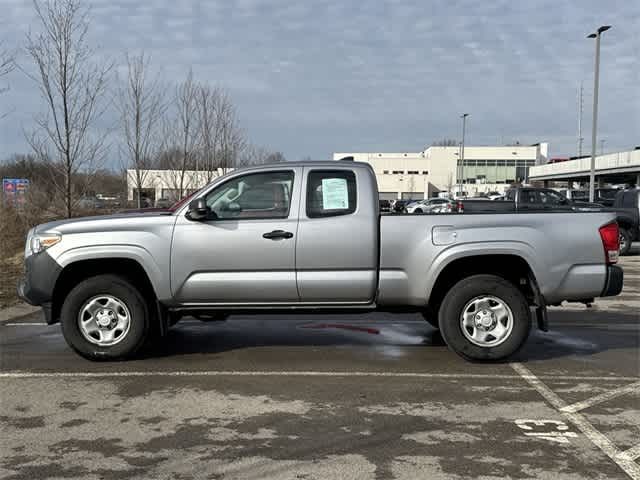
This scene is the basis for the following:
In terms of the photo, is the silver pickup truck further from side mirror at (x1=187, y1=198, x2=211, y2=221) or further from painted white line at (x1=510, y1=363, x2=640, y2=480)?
painted white line at (x1=510, y1=363, x2=640, y2=480)

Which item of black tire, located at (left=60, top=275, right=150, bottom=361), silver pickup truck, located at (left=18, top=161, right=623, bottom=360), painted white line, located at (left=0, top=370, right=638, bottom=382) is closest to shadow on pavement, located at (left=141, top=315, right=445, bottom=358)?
black tire, located at (left=60, top=275, right=150, bottom=361)

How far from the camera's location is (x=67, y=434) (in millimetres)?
4309

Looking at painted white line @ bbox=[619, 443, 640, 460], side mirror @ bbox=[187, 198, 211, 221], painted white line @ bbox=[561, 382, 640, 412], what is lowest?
painted white line @ bbox=[619, 443, 640, 460]

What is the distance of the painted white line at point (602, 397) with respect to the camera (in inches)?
192

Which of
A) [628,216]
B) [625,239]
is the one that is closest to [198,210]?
[628,216]

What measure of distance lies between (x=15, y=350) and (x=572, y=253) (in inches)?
239

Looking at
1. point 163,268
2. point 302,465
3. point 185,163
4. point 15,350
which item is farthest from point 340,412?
point 185,163

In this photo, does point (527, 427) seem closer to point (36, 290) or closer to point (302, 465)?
point (302, 465)

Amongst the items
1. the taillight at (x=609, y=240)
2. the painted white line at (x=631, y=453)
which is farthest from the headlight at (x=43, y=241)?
the taillight at (x=609, y=240)

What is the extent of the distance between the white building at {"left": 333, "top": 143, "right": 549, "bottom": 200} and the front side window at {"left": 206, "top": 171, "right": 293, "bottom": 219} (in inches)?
3340

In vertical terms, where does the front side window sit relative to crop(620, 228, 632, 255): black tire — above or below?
above

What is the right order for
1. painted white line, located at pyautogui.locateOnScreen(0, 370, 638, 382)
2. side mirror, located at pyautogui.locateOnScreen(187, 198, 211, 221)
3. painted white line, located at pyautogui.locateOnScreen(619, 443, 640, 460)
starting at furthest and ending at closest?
1. side mirror, located at pyautogui.locateOnScreen(187, 198, 211, 221)
2. painted white line, located at pyautogui.locateOnScreen(0, 370, 638, 382)
3. painted white line, located at pyautogui.locateOnScreen(619, 443, 640, 460)

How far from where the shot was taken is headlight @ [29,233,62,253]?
6012 mm

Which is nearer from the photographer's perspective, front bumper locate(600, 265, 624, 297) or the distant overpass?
front bumper locate(600, 265, 624, 297)
